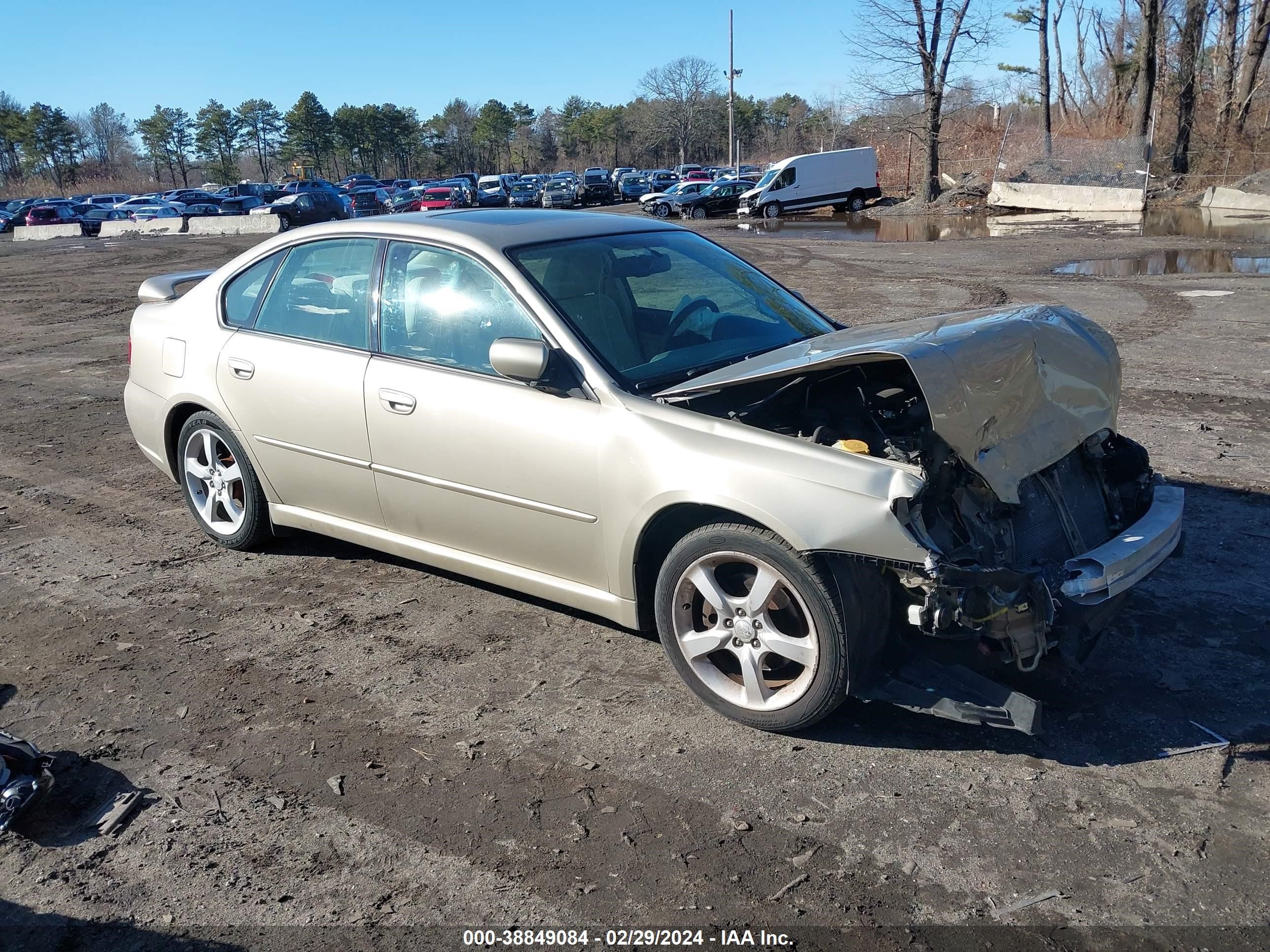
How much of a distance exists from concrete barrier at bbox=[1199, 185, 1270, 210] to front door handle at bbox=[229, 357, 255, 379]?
31.8 m

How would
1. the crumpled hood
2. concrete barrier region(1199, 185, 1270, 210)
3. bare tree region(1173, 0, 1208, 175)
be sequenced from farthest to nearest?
1. bare tree region(1173, 0, 1208, 175)
2. concrete barrier region(1199, 185, 1270, 210)
3. the crumpled hood

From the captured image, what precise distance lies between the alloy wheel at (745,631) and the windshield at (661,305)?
32.3 inches

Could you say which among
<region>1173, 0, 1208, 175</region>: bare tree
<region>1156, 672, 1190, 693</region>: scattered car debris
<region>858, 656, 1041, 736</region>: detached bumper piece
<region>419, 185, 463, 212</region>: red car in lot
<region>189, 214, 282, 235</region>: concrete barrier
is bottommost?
<region>1156, 672, 1190, 693</region>: scattered car debris

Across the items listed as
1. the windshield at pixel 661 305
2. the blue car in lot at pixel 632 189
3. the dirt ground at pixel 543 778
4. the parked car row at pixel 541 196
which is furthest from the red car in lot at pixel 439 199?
the dirt ground at pixel 543 778

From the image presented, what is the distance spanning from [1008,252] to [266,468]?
1795cm

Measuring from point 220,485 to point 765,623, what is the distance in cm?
329

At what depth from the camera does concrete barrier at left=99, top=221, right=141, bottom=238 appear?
134 ft

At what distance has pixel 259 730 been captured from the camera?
143 inches

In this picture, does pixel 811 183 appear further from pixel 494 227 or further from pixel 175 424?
pixel 494 227

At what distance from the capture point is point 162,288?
19.5ft

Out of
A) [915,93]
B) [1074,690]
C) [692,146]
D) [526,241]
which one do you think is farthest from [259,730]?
[692,146]

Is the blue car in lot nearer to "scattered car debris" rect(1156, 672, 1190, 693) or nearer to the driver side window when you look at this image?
the driver side window

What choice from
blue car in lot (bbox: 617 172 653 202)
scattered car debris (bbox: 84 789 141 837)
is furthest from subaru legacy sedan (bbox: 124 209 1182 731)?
blue car in lot (bbox: 617 172 653 202)

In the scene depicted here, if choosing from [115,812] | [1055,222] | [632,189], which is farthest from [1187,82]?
[115,812]
